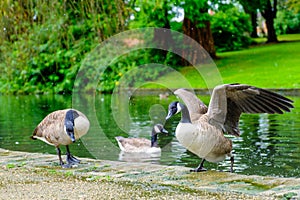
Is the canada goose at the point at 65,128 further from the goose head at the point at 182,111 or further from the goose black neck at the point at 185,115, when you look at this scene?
the goose black neck at the point at 185,115

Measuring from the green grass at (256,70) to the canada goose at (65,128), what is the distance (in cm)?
1332

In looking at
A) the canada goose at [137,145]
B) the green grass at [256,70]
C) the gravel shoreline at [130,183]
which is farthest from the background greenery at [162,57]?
the gravel shoreline at [130,183]

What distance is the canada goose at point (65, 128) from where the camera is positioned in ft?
24.0

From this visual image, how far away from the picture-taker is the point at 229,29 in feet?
121

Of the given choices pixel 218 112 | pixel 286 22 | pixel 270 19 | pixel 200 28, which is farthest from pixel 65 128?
pixel 286 22

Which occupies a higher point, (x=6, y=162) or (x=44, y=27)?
(x=44, y=27)

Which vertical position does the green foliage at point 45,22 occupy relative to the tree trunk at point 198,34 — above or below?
below

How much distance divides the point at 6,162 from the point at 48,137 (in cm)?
69

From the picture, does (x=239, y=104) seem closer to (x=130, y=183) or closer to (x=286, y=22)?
(x=130, y=183)

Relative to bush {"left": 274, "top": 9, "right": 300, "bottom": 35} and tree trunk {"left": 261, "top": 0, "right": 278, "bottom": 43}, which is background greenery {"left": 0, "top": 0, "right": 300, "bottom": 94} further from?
bush {"left": 274, "top": 9, "right": 300, "bottom": 35}

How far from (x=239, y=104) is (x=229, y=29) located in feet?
101

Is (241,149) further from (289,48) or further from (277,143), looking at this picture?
(289,48)

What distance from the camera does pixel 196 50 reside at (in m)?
31.1

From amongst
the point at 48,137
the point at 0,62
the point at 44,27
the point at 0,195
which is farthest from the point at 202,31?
the point at 0,195
